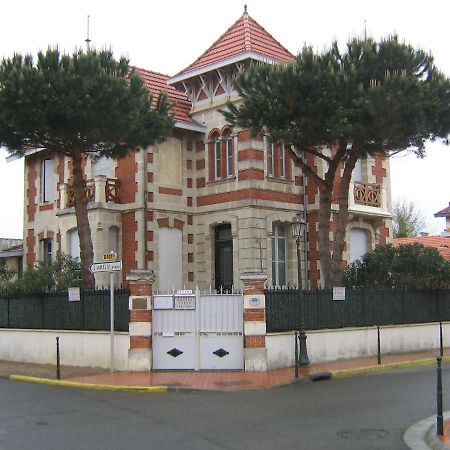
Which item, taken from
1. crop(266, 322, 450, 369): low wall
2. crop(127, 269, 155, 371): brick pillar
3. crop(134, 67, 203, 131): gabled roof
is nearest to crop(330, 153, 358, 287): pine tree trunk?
crop(266, 322, 450, 369): low wall

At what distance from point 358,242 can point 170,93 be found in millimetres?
9286

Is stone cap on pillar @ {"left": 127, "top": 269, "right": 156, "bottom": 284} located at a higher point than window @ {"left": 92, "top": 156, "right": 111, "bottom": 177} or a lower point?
lower

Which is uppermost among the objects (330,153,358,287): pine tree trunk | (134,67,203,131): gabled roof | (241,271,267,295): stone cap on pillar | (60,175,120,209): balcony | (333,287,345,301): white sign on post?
(134,67,203,131): gabled roof

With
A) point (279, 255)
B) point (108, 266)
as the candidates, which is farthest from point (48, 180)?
point (108, 266)

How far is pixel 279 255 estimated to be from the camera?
24375mm

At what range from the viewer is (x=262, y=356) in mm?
16078

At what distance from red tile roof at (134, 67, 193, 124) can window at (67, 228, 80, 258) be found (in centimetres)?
575

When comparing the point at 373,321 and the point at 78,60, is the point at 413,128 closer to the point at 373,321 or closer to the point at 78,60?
the point at 373,321

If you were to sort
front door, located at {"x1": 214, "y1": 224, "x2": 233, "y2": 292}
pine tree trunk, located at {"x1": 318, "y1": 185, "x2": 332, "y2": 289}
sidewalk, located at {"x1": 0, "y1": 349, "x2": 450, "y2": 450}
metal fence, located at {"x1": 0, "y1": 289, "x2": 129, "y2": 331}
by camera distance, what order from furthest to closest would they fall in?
front door, located at {"x1": 214, "y1": 224, "x2": 233, "y2": 292}, pine tree trunk, located at {"x1": 318, "y1": 185, "x2": 332, "y2": 289}, metal fence, located at {"x1": 0, "y1": 289, "x2": 129, "y2": 331}, sidewalk, located at {"x1": 0, "y1": 349, "x2": 450, "y2": 450}

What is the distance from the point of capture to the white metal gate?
643 inches

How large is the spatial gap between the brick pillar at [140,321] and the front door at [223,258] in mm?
7895

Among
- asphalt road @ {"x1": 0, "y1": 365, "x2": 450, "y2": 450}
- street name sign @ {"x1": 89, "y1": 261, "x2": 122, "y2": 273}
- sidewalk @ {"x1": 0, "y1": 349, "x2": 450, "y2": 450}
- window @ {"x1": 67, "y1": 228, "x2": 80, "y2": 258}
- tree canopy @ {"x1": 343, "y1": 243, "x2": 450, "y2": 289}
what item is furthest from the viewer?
window @ {"x1": 67, "y1": 228, "x2": 80, "y2": 258}

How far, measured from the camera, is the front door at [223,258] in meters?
24.3

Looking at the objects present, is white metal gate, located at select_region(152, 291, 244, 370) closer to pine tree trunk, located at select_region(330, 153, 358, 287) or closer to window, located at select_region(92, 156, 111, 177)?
pine tree trunk, located at select_region(330, 153, 358, 287)
